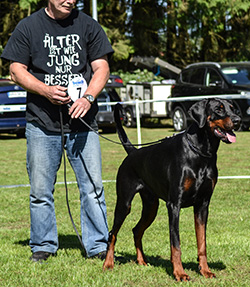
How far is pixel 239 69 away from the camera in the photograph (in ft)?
54.4

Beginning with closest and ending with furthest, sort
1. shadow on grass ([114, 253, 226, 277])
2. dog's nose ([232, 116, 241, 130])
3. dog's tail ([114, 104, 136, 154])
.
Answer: dog's nose ([232, 116, 241, 130]) < shadow on grass ([114, 253, 226, 277]) < dog's tail ([114, 104, 136, 154])

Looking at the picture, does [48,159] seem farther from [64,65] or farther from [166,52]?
[166,52]

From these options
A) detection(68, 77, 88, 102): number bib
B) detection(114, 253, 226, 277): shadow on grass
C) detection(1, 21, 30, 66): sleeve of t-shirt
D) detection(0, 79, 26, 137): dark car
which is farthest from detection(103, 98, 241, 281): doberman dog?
detection(0, 79, 26, 137): dark car

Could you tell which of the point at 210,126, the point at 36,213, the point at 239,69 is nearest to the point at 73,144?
the point at 36,213

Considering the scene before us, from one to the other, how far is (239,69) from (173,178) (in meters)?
13.0

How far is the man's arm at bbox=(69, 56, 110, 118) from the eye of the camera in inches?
181

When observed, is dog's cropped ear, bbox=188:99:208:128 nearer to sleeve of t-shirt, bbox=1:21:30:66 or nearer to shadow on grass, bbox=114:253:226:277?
shadow on grass, bbox=114:253:226:277

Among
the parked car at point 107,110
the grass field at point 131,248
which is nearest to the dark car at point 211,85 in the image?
the parked car at point 107,110

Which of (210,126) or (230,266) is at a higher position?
(210,126)

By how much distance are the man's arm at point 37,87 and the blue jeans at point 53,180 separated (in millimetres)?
340

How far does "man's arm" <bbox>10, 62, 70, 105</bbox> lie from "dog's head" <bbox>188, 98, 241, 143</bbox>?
1.08 metres

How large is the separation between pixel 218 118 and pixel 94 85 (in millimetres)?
1175

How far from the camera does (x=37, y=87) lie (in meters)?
4.62

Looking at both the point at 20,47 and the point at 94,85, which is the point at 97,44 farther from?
the point at 20,47
